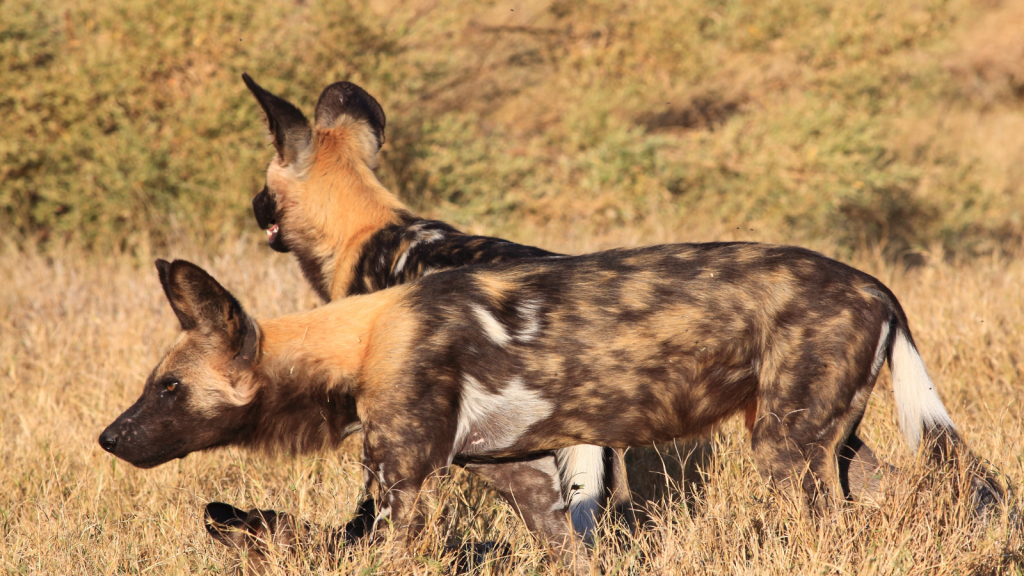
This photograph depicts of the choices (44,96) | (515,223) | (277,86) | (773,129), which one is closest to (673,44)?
(773,129)

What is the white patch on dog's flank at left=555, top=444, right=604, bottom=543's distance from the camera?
9.81 feet

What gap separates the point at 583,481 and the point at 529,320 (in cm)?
79

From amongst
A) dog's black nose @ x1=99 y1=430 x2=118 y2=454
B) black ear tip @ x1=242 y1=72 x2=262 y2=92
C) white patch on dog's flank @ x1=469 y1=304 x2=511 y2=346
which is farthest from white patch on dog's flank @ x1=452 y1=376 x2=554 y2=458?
black ear tip @ x1=242 y1=72 x2=262 y2=92

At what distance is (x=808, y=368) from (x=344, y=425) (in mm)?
1318

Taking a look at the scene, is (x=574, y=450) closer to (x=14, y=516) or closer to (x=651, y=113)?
(x=14, y=516)

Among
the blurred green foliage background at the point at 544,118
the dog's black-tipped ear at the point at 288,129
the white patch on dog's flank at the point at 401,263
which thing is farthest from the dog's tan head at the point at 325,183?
the blurred green foliage background at the point at 544,118

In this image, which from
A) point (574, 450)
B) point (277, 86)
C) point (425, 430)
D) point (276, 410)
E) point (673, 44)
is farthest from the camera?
point (673, 44)

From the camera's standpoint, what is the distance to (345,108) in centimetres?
398

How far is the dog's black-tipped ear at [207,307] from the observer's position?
2.36 m

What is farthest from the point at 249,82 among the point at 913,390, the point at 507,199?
the point at 507,199

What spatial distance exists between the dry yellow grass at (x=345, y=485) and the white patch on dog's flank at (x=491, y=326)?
56 centimetres

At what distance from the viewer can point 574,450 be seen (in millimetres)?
3068

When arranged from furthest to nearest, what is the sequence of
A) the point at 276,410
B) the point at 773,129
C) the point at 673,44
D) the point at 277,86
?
the point at 673,44
the point at 773,129
the point at 277,86
the point at 276,410

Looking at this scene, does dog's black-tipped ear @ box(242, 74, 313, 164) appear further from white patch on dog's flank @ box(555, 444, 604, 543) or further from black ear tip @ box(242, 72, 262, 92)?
white patch on dog's flank @ box(555, 444, 604, 543)
